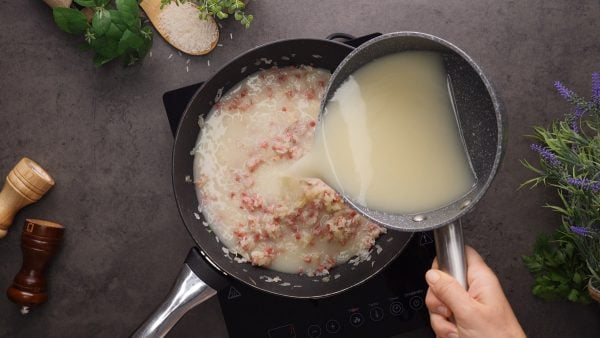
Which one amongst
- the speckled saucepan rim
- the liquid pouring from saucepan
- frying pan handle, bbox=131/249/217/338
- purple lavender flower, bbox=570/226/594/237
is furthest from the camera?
frying pan handle, bbox=131/249/217/338

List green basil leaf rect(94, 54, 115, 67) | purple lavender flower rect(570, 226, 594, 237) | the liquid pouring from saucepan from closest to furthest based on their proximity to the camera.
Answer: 1. the liquid pouring from saucepan
2. purple lavender flower rect(570, 226, 594, 237)
3. green basil leaf rect(94, 54, 115, 67)

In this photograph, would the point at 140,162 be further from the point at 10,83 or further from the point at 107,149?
the point at 10,83

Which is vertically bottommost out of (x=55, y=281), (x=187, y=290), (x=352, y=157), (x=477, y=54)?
(x=55, y=281)

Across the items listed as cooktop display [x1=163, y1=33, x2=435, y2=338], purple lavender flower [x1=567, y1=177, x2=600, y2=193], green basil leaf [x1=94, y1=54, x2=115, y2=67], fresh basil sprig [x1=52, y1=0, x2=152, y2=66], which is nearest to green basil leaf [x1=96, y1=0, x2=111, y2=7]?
fresh basil sprig [x1=52, y1=0, x2=152, y2=66]

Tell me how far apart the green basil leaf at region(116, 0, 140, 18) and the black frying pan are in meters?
0.27

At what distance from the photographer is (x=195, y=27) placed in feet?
5.49

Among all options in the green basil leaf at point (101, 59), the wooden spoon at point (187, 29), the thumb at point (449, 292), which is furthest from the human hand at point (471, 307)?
the green basil leaf at point (101, 59)

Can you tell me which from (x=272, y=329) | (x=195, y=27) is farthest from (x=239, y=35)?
(x=272, y=329)

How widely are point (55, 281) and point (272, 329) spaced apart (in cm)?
64

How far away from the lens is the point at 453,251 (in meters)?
1.29

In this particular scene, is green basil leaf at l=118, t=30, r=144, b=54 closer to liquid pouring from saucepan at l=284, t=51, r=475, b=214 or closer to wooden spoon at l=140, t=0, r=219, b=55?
wooden spoon at l=140, t=0, r=219, b=55

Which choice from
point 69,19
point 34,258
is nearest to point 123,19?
point 69,19

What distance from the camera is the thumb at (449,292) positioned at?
123 centimetres

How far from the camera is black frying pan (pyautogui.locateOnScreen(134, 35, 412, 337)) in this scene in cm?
149
